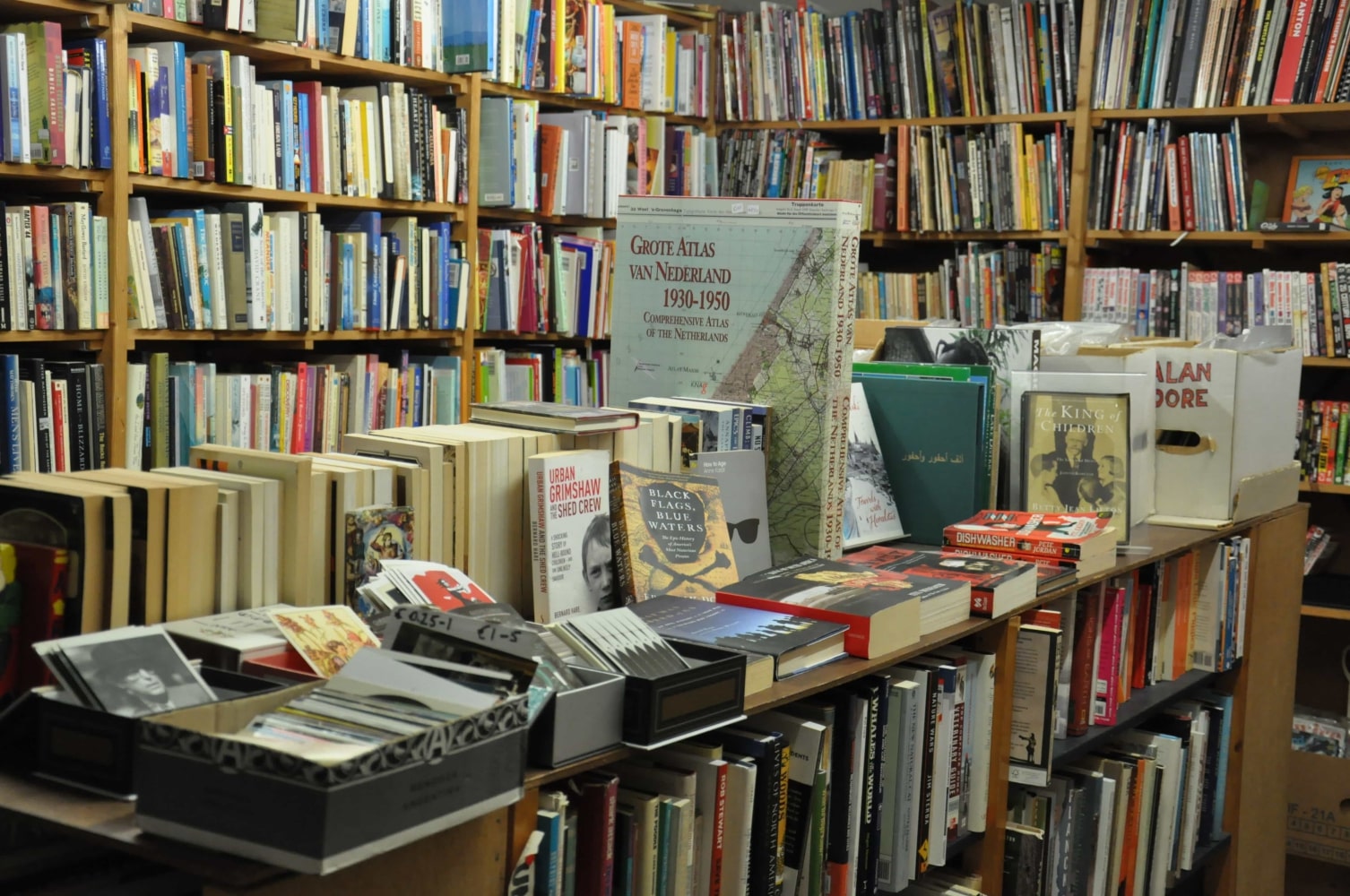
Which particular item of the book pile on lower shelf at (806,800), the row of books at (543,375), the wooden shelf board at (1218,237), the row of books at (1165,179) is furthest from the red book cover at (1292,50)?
the book pile on lower shelf at (806,800)

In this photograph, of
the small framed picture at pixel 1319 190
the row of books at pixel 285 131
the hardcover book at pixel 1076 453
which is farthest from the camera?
the small framed picture at pixel 1319 190

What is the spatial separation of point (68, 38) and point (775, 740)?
2.45 meters

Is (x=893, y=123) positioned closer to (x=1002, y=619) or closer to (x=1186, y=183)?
(x=1186, y=183)

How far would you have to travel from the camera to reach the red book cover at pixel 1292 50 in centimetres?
375

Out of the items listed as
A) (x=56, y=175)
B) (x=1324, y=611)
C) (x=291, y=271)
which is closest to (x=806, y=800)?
(x=56, y=175)

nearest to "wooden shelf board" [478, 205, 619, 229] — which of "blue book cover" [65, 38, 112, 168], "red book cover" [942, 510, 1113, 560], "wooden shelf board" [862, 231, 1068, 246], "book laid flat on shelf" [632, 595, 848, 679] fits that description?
"wooden shelf board" [862, 231, 1068, 246]

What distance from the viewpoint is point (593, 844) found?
122cm

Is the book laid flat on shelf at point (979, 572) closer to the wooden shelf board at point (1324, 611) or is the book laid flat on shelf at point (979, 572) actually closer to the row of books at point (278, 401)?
the row of books at point (278, 401)

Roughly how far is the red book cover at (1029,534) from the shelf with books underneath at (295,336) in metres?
1.91

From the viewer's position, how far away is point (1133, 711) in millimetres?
2336

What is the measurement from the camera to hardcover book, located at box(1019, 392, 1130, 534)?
226 centimetres

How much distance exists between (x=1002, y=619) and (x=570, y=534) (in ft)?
2.07

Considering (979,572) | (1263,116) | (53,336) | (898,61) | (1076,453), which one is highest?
(898,61)

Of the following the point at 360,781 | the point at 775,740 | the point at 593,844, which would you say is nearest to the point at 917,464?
the point at 775,740
